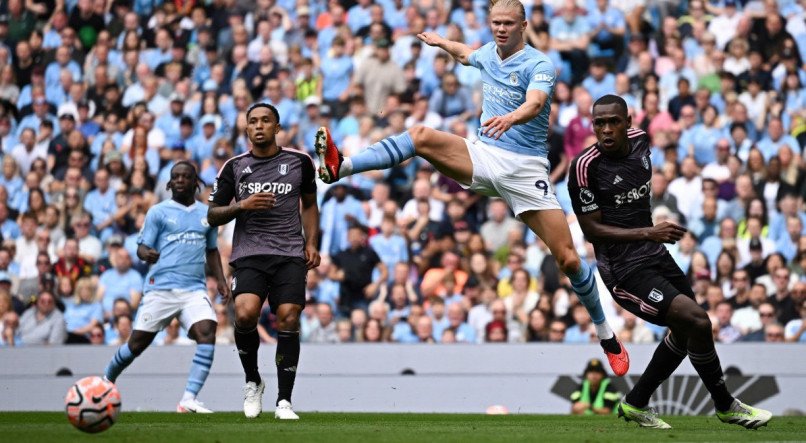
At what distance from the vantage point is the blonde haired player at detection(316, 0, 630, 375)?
10383 mm

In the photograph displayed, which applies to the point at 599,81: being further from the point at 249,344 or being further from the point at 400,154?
the point at 400,154

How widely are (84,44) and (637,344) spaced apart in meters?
12.9

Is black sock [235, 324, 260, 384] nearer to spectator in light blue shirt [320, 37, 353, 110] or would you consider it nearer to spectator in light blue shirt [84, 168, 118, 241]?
spectator in light blue shirt [84, 168, 118, 241]

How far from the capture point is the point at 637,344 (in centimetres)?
1552

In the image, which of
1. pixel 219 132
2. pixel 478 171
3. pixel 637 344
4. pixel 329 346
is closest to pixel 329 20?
pixel 219 132

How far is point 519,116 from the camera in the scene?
9727mm

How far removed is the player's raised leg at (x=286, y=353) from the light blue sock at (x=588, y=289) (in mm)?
2416

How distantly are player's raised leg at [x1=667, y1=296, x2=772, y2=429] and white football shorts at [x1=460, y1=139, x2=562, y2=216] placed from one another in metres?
1.38

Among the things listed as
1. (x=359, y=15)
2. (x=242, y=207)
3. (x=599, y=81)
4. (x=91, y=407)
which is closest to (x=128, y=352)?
(x=242, y=207)

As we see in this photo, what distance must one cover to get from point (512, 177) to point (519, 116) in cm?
101

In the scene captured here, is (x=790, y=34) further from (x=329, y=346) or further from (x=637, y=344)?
(x=329, y=346)

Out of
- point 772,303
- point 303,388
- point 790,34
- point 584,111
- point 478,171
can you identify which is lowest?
point 303,388

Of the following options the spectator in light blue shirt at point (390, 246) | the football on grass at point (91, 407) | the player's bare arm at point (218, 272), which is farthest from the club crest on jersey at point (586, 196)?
the spectator in light blue shirt at point (390, 246)

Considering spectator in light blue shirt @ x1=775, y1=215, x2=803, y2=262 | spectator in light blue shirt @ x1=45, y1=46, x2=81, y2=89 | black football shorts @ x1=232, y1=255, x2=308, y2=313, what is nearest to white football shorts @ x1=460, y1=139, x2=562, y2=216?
black football shorts @ x1=232, y1=255, x2=308, y2=313
